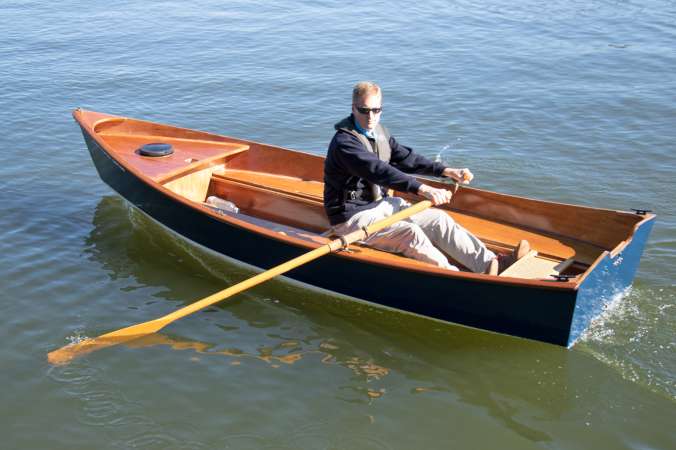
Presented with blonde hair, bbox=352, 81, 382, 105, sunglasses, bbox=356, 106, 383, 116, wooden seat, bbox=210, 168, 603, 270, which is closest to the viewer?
blonde hair, bbox=352, 81, 382, 105

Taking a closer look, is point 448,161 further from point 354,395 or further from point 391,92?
point 354,395

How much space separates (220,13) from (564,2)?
867 centimetres

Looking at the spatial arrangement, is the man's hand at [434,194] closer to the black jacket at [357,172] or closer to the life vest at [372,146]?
the black jacket at [357,172]

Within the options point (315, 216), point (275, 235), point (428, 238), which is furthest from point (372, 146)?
point (315, 216)

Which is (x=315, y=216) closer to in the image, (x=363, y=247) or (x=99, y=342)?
(x=363, y=247)

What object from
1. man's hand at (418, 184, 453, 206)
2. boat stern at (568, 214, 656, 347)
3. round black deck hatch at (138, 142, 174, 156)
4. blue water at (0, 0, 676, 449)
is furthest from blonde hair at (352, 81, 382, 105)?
round black deck hatch at (138, 142, 174, 156)

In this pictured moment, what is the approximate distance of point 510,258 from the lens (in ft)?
22.4

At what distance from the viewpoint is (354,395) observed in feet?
19.7

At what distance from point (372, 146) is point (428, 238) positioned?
94 centimetres

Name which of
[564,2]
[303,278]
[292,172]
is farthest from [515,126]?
[564,2]

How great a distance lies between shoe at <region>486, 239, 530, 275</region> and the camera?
21.4 ft

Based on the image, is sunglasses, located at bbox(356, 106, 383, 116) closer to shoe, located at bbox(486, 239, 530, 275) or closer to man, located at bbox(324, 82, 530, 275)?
man, located at bbox(324, 82, 530, 275)

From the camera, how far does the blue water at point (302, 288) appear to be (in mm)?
5723

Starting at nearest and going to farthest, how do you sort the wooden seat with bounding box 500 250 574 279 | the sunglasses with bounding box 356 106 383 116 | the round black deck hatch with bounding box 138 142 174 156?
the sunglasses with bounding box 356 106 383 116
the wooden seat with bounding box 500 250 574 279
the round black deck hatch with bounding box 138 142 174 156
